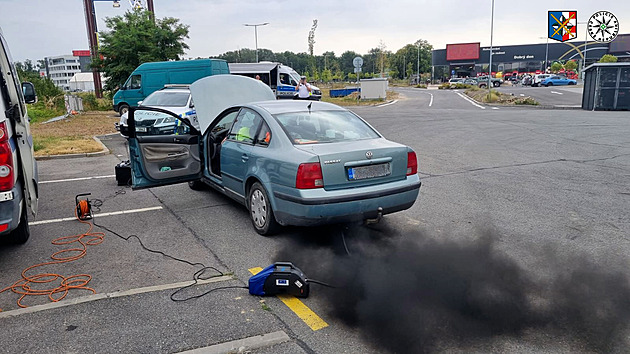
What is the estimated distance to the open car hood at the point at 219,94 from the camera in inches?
275

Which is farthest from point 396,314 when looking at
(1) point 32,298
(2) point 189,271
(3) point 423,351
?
(1) point 32,298

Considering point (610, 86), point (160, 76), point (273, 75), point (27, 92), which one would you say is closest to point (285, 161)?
point (27, 92)

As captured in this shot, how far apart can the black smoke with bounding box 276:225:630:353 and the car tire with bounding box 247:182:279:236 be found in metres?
0.41

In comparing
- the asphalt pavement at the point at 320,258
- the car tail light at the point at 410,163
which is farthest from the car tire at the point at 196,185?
the car tail light at the point at 410,163

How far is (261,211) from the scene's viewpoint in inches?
218

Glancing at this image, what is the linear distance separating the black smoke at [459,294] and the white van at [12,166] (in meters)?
2.64

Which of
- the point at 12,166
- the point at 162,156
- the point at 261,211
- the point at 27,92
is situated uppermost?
the point at 27,92

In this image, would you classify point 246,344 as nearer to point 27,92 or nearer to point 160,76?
point 27,92

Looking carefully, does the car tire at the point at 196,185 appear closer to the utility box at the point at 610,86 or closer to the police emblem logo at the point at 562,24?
the utility box at the point at 610,86

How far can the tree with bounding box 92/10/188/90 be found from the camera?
1129 inches

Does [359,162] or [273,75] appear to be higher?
[273,75]

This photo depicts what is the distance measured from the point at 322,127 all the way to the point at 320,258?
170 cm

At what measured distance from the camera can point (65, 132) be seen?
1792cm

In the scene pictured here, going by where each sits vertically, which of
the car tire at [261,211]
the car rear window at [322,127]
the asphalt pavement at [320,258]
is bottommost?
the asphalt pavement at [320,258]
